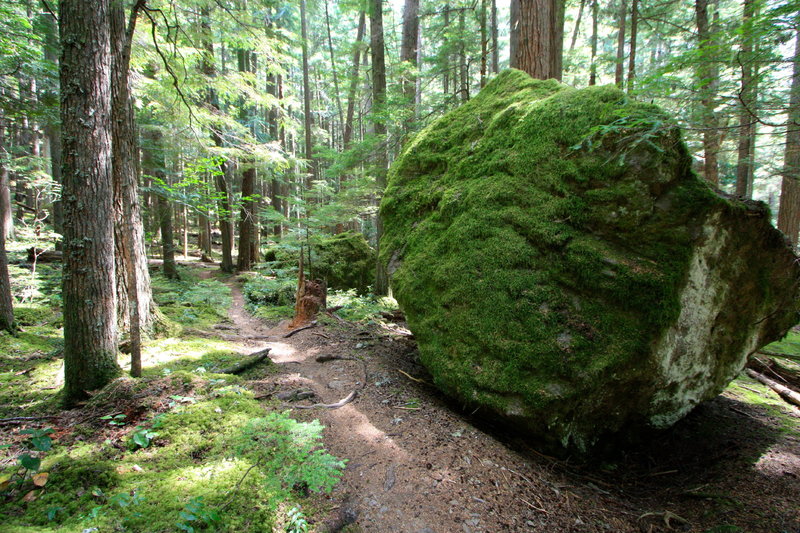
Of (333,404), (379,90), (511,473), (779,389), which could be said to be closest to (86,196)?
(333,404)

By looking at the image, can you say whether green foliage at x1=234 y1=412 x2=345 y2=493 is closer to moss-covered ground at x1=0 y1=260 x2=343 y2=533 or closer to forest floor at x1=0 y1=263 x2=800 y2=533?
moss-covered ground at x1=0 y1=260 x2=343 y2=533

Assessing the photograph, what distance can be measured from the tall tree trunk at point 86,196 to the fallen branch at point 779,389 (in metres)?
8.98

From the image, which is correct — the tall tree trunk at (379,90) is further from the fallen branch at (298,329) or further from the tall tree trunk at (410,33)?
the fallen branch at (298,329)

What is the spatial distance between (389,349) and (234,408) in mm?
2756

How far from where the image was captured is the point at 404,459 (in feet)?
9.43

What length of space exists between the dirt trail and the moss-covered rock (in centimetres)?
720

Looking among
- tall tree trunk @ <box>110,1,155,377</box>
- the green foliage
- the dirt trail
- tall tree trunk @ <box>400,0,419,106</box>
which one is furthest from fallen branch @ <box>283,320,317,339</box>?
tall tree trunk @ <box>400,0,419,106</box>

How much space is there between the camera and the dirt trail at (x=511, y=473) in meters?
2.46

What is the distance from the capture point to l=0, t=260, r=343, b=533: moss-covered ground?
6.21 ft

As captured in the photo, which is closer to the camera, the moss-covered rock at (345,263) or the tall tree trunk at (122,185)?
the tall tree trunk at (122,185)

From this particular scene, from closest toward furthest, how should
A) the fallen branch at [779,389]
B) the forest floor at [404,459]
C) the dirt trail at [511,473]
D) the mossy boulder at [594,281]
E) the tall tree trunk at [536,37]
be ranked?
1. the forest floor at [404,459]
2. the dirt trail at [511,473]
3. the mossy boulder at [594,281]
4. the fallen branch at [779,389]
5. the tall tree trunk at [536,37]

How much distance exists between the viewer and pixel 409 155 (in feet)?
18.8

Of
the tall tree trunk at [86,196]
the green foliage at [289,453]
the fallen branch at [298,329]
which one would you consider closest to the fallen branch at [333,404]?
the green foliage at [289,453]

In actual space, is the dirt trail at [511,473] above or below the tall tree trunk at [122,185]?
below
